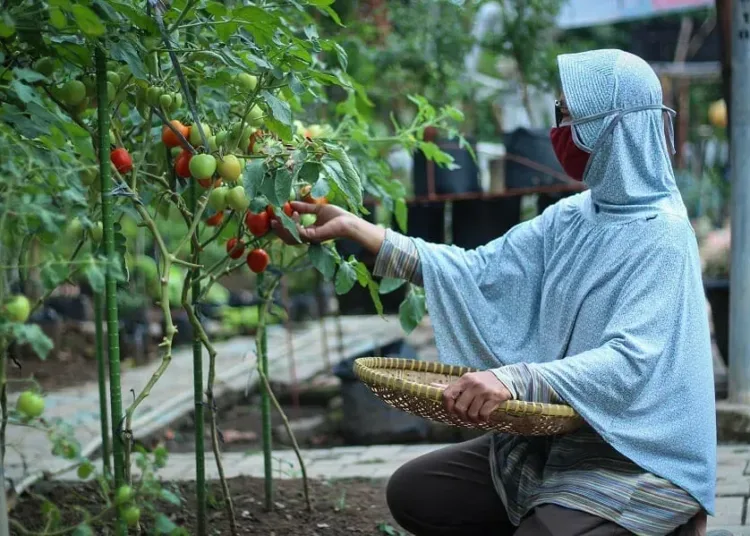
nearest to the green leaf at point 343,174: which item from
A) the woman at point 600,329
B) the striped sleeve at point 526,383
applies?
the woman at point 600,329

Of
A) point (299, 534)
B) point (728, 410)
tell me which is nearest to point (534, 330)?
point (299, 534)

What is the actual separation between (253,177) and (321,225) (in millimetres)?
458

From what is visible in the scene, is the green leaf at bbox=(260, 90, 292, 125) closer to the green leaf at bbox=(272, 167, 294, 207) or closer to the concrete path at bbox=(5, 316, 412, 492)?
the green leaf at bbox=(272, 167, 294, 207)

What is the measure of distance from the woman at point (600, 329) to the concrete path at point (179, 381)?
0.99 meters

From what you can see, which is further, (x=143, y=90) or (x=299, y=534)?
(x=299, y=534)

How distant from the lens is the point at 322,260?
269 centimetres

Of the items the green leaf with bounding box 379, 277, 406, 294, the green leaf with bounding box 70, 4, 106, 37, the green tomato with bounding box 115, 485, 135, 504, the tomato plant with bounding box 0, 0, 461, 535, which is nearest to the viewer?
the green leaf with bounding box 70, 4, 106, 37

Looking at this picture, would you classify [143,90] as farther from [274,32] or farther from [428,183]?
[428,183]

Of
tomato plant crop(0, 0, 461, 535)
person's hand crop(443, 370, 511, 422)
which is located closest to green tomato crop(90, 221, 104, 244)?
tomato plant crop(0, 0, 461, 535)

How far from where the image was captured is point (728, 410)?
4.53 metres

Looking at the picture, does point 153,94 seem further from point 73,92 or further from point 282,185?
point 282,185

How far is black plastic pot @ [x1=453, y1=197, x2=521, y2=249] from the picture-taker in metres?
5.80

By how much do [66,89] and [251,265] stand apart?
677 millimetres

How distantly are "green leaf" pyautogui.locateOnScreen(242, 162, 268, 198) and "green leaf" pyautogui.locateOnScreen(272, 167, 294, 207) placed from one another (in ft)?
0.13
